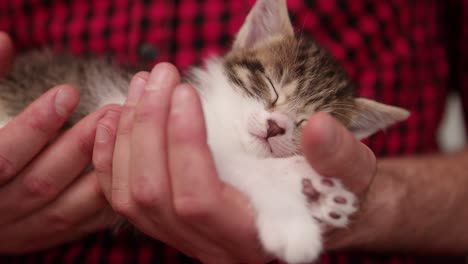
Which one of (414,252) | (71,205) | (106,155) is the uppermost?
(106,155)

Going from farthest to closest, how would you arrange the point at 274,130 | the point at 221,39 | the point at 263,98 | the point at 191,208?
the point at 221,39, the point at 263,98, the point at 274,130, the point at 191,208

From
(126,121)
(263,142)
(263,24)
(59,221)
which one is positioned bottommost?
(59,221)

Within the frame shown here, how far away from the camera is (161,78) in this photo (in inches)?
30.6

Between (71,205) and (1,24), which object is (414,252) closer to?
Answer: (71,205)

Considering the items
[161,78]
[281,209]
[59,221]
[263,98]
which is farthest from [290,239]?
[59,221]

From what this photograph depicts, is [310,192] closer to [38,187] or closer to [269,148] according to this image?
[269,148]

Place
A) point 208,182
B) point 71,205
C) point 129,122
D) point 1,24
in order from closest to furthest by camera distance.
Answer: point 208,182
point 129,122
point 71,205
point 1,24

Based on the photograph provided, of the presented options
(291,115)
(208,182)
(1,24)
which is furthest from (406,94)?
(1,24)

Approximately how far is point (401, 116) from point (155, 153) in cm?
65

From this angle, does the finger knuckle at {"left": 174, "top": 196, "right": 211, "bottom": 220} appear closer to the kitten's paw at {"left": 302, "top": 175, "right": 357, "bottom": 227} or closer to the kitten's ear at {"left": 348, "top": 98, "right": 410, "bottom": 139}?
the kitten's paw at {"left": 302, "top": 175, "right": 357, "bottom": 227}

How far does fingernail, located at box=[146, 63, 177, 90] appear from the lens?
0.77 meters

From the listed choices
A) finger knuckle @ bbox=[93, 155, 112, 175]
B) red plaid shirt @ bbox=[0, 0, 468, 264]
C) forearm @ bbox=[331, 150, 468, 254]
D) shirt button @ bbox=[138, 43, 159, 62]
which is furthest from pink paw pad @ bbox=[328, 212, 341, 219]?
shirt button @ bbox=[138, 43, 159, 62]

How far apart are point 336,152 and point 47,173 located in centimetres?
66

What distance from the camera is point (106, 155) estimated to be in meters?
0.84
